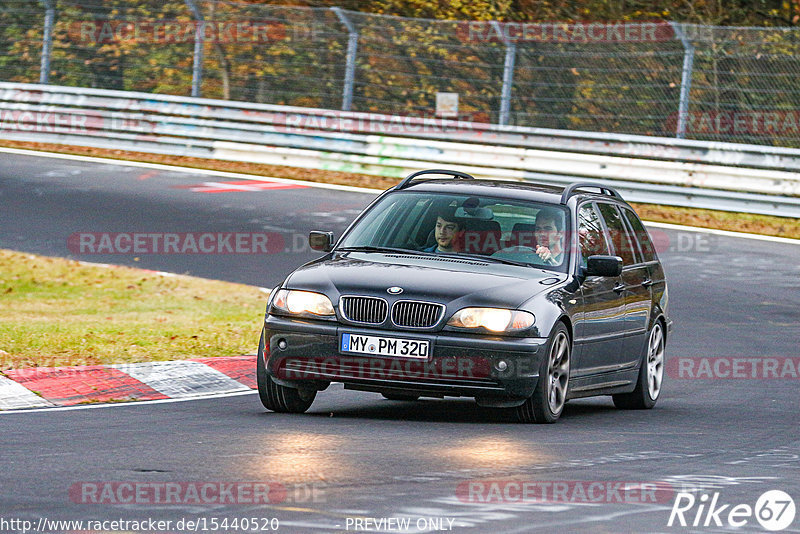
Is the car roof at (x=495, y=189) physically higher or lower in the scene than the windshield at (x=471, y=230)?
higher

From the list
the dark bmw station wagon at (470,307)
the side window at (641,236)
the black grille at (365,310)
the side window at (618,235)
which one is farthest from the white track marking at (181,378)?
the side window at (641,236)

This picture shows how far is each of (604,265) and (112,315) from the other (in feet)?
20.1

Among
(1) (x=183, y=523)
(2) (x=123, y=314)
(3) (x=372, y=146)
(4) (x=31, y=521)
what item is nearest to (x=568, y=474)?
(1) (x=183, y=523)

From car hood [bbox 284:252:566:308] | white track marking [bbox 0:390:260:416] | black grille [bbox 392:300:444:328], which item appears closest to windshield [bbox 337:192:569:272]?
car hood [bbox 284:252:566:308]

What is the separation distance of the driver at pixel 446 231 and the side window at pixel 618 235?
4.41 ft

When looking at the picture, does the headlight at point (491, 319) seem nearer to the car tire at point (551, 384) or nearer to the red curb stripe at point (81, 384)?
the car tire at point (551, 384)

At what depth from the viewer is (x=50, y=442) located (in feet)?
26.1

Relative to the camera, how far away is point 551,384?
30.0 ft

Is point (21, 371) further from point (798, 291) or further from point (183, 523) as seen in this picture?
point (798, 291)

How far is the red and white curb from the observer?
388 inches

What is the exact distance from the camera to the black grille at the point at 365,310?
8852 millimetres

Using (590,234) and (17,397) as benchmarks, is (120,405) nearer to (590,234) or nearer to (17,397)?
(17,397)

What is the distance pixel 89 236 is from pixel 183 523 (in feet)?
44.9

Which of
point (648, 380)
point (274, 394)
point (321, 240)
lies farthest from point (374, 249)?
point (648, 380)
